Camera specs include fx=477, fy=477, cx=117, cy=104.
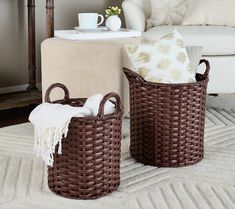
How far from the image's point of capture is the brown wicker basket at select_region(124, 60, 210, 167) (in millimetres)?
1920

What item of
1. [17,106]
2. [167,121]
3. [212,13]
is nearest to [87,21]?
[17,106]

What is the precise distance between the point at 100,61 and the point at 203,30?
3.02 feet

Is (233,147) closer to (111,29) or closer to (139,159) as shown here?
(139,159)

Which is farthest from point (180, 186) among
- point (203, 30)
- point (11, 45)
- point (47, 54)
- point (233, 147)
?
point (11, 45)

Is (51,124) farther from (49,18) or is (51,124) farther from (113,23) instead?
(49,18)

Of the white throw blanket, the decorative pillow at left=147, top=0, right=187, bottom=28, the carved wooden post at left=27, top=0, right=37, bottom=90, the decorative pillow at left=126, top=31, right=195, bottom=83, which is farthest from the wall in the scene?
the white throw blanket

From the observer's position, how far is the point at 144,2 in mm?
3352

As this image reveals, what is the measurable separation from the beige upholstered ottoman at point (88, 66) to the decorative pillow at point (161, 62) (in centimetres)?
30

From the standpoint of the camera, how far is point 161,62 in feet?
6.45

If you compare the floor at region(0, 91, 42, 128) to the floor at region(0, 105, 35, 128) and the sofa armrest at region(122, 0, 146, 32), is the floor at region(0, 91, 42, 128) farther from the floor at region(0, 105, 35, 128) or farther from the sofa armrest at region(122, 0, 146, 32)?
the sofa armrest at region(122, 0, 146, 32)

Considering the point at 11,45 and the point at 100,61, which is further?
the point at 11,45

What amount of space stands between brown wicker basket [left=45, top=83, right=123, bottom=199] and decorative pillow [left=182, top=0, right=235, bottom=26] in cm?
168

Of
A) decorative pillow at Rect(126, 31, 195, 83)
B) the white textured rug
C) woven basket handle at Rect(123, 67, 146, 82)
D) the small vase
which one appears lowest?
the white textured rug

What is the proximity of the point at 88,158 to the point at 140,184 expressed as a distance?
277 millimetres
